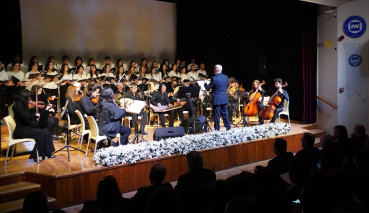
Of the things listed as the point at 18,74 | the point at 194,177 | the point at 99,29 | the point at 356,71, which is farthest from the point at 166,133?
the point at 99,29

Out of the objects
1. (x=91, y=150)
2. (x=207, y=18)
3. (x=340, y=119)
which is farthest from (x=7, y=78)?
(x=340, y=119)

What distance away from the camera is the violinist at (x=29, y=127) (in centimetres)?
565

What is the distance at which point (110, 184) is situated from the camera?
285 centimetres

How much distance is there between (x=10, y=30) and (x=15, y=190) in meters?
5.97

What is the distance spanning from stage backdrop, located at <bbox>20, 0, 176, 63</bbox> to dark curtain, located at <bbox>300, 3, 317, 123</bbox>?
17.0 feet

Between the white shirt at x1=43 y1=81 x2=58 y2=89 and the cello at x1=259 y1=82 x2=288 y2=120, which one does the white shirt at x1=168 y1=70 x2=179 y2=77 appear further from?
the cello at x1=259 y1=82 x2=288 y2=120

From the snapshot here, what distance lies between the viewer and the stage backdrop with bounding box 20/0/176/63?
10.4m

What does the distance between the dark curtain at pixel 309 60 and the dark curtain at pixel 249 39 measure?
5.0 inches

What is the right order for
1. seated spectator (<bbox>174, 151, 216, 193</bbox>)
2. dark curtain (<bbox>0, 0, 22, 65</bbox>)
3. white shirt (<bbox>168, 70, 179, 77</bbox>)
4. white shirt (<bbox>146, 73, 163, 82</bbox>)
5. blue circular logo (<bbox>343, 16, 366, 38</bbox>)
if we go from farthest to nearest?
white shirt (<bbox>168, 70, 179, 77</bbox>) → white shirt (<bbox>146, 73, 163, 82</bbox>) → dark curtain (<bbox>0, 0, 22, 65</bbox>) → blue circular logo (<bbox>343, 16, 366, 38</bbox>) → seated spectator (<bbox>174, 151, 216, 193</bbox>)

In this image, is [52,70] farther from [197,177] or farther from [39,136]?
[197,177]

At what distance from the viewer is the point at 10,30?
9.30 metres

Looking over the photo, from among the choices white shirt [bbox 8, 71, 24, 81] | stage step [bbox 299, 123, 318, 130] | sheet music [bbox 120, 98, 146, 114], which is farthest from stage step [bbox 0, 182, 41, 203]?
stage step [bbox 299, 123, 318, 130]

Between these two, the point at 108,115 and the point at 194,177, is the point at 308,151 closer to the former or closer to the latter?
the point at 194,177

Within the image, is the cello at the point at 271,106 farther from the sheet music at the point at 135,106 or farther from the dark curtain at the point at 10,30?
the dark curtain at the point at 10,30
